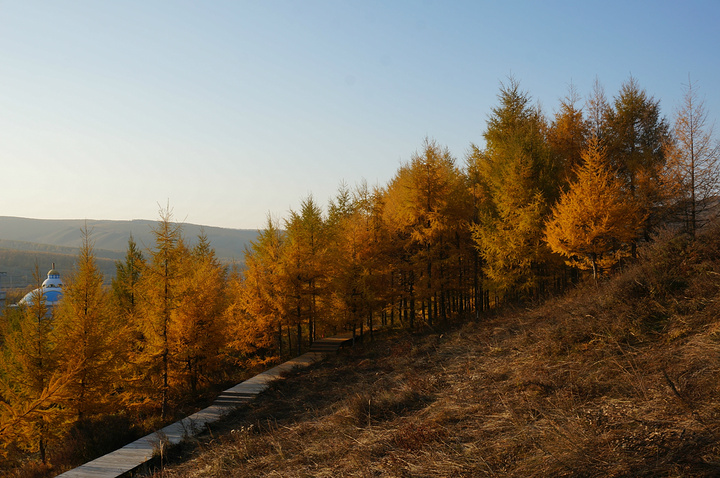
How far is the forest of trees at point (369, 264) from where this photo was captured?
15453 millimetres

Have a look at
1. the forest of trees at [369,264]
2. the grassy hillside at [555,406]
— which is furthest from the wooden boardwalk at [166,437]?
the forest of trees at [369,264]

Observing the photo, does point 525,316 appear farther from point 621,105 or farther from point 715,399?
point 621,105

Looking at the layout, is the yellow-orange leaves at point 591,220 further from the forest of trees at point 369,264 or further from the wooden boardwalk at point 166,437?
the wooden boardwalk at point 166,437

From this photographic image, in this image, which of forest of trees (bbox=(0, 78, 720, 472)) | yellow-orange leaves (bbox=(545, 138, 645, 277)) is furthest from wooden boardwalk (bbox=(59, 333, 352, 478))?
yellow-orange leaves (bbox=(545, 138, 645, 277))

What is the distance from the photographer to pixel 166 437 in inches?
381

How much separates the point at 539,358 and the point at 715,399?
163 inches

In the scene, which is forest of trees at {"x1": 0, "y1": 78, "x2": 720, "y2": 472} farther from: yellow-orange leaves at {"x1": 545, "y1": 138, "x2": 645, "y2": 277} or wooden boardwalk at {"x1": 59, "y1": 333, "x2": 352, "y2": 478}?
wooden boardwalk at {"x1": 59, "y1": 333, "x2": 352, "y2": 478}

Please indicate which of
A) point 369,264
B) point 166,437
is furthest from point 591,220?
point 166,437

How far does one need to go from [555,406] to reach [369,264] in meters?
17.3

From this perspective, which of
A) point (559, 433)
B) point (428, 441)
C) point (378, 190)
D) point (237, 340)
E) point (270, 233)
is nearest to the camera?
point (559, 433)

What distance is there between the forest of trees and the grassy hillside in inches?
234

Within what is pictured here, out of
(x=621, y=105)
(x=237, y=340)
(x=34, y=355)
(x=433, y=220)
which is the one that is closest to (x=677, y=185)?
(x=621, y=105)

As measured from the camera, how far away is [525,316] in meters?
14.0

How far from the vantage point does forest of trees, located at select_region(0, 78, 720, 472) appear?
1545 centimetres
